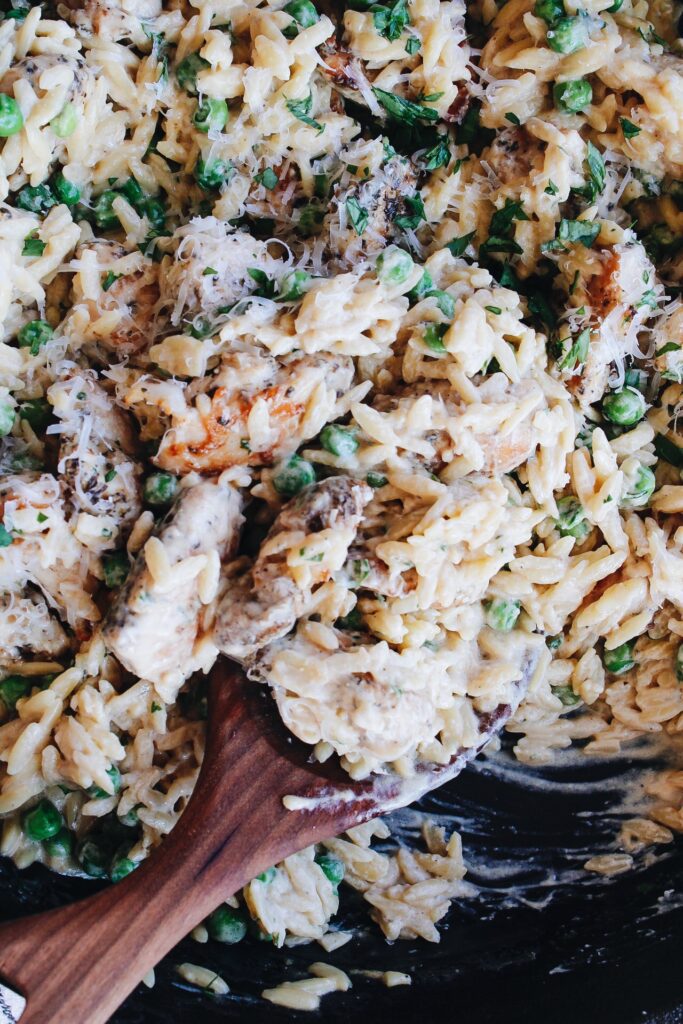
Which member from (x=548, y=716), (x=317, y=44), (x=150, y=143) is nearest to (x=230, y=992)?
(x=548, y=716)

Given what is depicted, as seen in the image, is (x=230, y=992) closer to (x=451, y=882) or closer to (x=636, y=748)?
(x=451, y=882)

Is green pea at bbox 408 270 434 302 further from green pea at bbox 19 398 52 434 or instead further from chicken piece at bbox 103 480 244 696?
green pea at bbox 19 398 52 434

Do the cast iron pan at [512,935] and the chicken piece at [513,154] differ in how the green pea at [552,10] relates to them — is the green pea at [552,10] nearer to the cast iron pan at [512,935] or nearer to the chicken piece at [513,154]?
the chicken piece at [513,154]

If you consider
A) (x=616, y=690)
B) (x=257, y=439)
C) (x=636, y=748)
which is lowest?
(x=636, y=748)

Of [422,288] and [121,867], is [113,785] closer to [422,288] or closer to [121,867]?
[121,867]

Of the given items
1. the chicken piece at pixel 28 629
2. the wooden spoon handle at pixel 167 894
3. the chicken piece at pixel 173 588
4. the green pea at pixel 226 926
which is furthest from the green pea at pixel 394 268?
the green pea at pixel 226 926

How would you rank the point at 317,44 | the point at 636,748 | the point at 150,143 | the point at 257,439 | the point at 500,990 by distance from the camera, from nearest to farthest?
the point at 257,439 → the point at 317,44 → the point at 150,143 → the point at 500,990 → the point at 636,748
